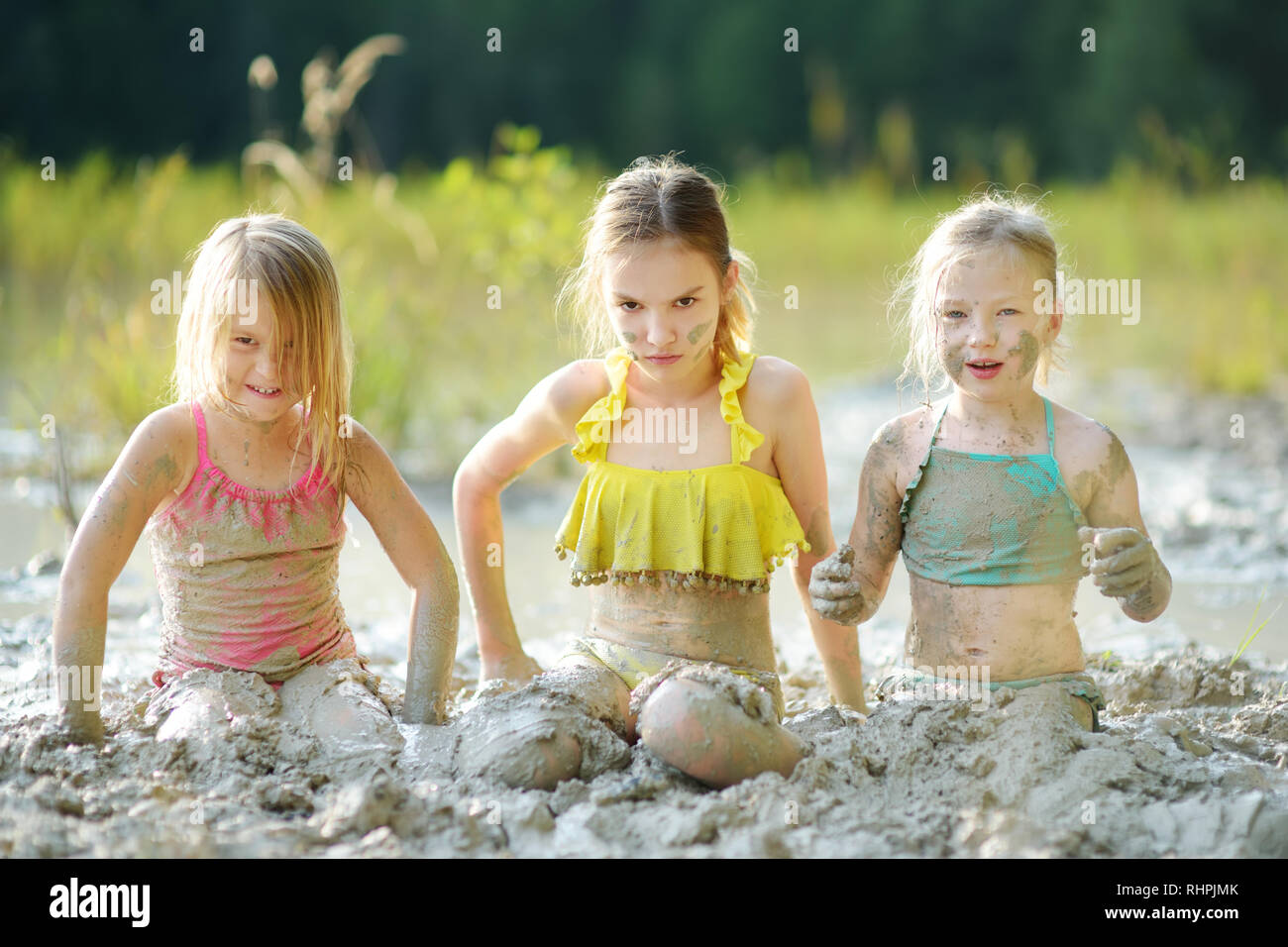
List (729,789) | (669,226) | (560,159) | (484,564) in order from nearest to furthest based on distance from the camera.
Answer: (729,789) < (669,226) < (484,564) < (560,159)

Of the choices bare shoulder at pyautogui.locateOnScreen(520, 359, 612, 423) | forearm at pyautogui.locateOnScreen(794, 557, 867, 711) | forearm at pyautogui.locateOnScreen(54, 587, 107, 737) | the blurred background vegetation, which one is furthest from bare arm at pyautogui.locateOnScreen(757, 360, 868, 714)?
forearm at pyautogui.locateOnScreen(54, 587, 107, 737)

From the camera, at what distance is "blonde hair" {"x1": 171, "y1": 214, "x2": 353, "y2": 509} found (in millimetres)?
2346

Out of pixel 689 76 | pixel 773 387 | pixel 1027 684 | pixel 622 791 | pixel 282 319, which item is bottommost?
pixel 622 791

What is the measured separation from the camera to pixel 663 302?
7.95ft

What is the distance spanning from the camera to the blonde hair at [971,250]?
7.77 ft

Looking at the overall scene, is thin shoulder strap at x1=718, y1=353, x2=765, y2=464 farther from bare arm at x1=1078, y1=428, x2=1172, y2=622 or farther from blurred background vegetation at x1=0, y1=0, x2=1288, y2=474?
bare arm at x1=1078, y1=428, x2=1172, y2=622

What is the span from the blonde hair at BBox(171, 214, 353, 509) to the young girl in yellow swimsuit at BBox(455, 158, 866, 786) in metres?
0.42

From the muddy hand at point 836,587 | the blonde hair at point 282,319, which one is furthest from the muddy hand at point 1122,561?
the blonde hair at point 282,319

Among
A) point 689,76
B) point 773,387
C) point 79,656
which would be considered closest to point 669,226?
point 773,387

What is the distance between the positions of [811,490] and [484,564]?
68 cm

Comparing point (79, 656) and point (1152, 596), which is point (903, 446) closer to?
point (1152, 596)

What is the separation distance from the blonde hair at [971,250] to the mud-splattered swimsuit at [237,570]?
3.77 ft

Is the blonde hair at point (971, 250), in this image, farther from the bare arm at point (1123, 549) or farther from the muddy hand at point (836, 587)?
the muddy hand at point (836, 587)
